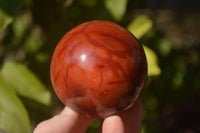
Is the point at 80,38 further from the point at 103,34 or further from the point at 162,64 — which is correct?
the point at 162,64

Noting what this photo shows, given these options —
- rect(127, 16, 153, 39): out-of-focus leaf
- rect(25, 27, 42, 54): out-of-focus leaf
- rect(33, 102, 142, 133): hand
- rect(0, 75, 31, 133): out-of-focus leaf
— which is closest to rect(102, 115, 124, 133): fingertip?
rect(33, 102, 142, 133): hand

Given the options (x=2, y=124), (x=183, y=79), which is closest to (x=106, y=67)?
(x=2, y=124)

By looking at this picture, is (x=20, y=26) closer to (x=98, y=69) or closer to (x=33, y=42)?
(x=33, y=42)

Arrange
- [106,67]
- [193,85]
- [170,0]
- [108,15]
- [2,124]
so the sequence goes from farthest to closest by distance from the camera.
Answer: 1. [170,0]
2. [193,85]
3. [108,15]
4. [2,124]
5. [106,67]

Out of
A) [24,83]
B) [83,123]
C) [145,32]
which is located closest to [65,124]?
[83,123]

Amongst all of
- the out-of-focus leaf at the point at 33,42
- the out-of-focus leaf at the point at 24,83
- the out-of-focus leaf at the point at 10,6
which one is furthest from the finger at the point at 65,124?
the out-of-focus leaf at the point at 33,42

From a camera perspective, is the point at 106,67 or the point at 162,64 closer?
the point at 106,67

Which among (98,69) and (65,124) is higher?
(98,69)
